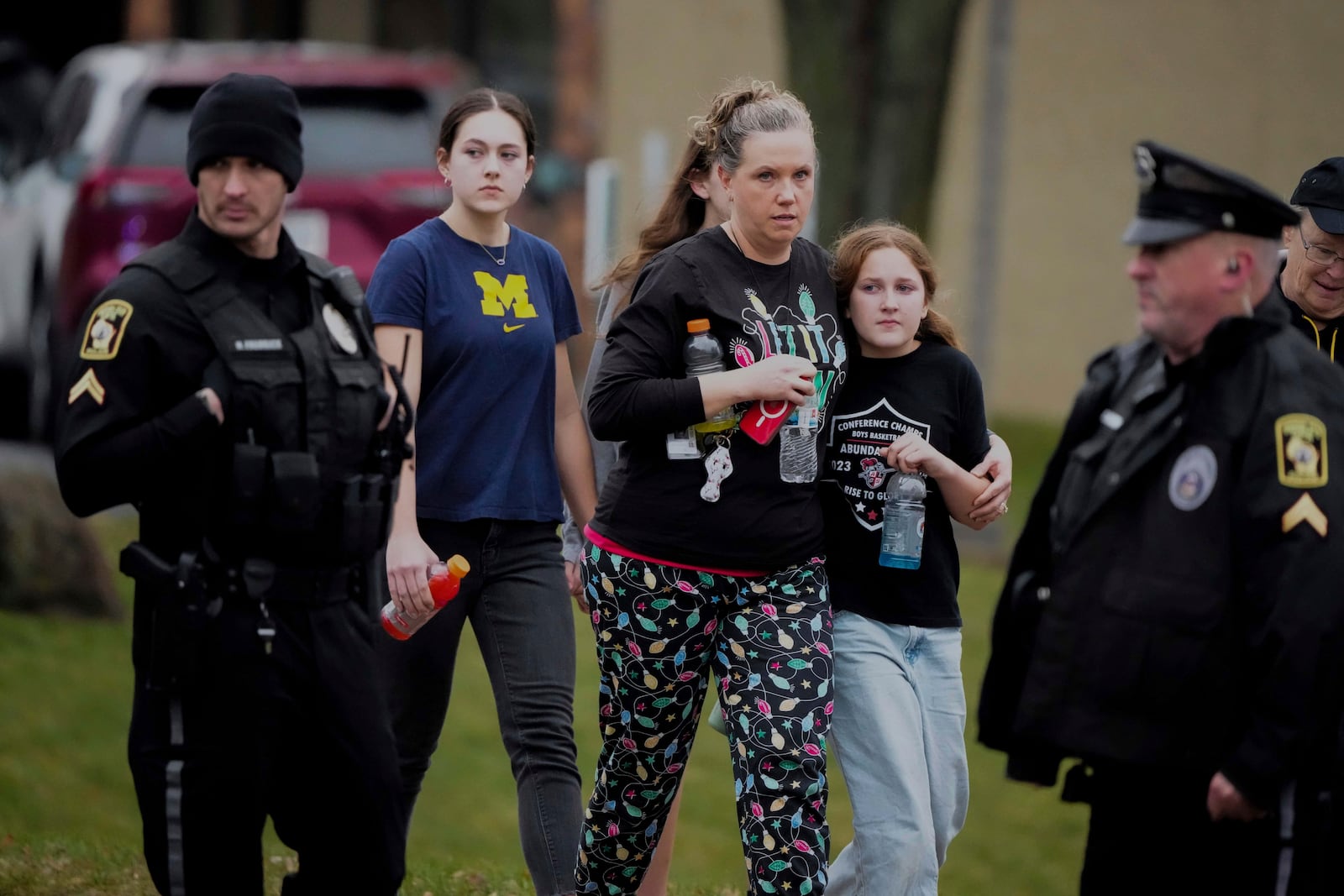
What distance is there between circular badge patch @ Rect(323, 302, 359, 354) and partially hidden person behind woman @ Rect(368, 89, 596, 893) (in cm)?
68

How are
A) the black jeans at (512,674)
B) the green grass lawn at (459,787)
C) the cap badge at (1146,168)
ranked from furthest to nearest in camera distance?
1. the green grass lawn at (459,787)
2. the black jeans at (512,674)
3. the cap badge at (1146,168)

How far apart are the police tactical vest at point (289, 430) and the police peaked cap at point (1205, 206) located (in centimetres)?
160

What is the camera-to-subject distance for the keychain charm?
4.16 m

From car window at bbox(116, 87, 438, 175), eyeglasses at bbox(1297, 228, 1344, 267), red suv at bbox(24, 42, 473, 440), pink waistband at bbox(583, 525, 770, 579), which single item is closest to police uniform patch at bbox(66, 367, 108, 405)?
pink waistband at bbox(583, 525, 770, 579)

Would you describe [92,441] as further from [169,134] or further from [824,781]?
[169,134]

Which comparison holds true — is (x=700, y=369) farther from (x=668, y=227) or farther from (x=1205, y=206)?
(x=1205, y=206)

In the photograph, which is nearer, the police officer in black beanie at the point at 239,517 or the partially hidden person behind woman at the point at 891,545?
the police officer in black beanie at the point at 239,517

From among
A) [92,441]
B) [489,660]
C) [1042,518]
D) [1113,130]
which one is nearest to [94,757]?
[489,660]

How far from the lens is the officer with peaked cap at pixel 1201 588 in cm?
320

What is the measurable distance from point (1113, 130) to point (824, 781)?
1430cm

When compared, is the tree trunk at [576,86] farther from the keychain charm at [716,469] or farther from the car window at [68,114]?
the keychain charm at [716,469]

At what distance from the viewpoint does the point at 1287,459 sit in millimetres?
3236

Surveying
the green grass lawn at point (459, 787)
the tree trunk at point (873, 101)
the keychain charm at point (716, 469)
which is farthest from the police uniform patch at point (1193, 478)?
the tree trunk at point (873, 101)

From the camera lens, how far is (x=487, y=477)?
4.69m
